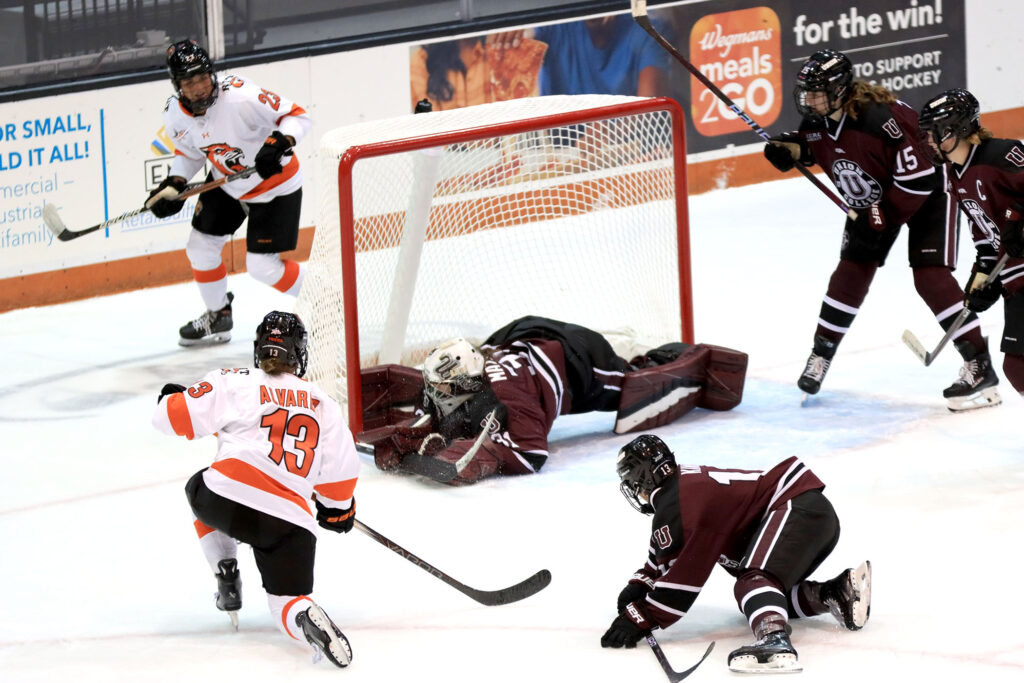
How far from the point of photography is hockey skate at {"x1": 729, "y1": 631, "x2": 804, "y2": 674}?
117 inches

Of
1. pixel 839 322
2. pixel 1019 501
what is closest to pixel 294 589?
pixel 1019 501

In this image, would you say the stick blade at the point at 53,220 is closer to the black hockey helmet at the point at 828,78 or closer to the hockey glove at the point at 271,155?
the hockey glove at the point at 271,155

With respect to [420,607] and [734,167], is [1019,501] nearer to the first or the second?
[420,607]

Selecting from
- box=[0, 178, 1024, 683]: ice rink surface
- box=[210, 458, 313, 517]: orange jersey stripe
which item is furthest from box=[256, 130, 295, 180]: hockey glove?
box=[210, 458, 313, 517]: orange jersey stripe

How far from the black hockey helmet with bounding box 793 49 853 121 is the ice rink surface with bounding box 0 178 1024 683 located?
3.19 feet

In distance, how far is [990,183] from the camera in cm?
403

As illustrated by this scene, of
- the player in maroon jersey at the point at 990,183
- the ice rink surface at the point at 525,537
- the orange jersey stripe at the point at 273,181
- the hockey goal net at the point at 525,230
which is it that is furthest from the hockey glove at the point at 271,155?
the player in maroon jersey at the point at 990,183

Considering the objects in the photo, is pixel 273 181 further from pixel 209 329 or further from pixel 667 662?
pixel 667 662

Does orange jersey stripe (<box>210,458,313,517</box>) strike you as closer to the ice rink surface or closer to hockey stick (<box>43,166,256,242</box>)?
the ice rink surface

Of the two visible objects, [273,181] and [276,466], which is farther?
[273,181]

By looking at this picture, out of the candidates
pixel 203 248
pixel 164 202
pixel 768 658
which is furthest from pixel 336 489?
pixel 203 248

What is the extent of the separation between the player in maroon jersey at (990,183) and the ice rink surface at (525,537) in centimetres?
44

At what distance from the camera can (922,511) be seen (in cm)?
393

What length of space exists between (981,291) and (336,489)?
1.98 meters
